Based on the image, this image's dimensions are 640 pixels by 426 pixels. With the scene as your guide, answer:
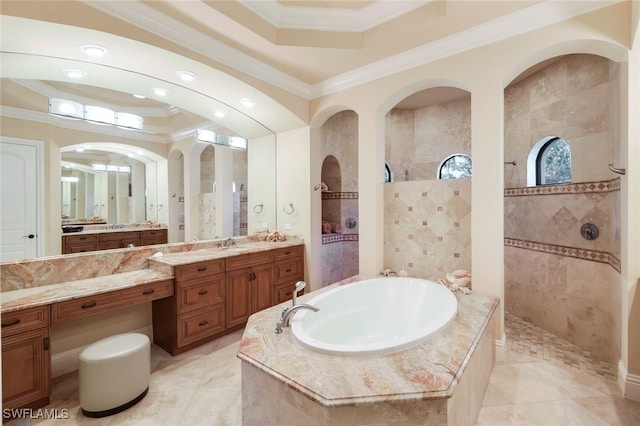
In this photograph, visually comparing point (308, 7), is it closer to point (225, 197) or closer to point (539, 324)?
point (225, 197)

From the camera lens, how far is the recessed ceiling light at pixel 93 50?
2.36 meters

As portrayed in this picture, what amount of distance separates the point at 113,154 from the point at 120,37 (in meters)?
1.11

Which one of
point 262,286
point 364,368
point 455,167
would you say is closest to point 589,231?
point 455,167

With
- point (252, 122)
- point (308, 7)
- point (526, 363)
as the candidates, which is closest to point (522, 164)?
point (526, 363)

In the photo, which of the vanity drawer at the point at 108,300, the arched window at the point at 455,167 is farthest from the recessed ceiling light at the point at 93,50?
the arched window at the point at 455,167

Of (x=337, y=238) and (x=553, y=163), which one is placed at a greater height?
(x=553, y=163)

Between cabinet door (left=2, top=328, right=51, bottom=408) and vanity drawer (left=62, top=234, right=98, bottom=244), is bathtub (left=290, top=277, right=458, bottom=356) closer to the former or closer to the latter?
cabinet door (left=2, top=328, right=51, bottom=408)

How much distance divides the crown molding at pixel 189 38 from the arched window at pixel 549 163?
3014 mm

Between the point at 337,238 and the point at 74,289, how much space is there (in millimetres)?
3311

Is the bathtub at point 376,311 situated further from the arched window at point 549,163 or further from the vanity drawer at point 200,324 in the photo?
the arched window at point 549,163

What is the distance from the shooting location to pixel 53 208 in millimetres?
2498

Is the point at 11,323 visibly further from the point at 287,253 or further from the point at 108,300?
the point at 287,253

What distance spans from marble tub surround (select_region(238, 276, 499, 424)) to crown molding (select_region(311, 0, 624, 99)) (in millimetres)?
2420

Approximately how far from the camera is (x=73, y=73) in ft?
8.56
